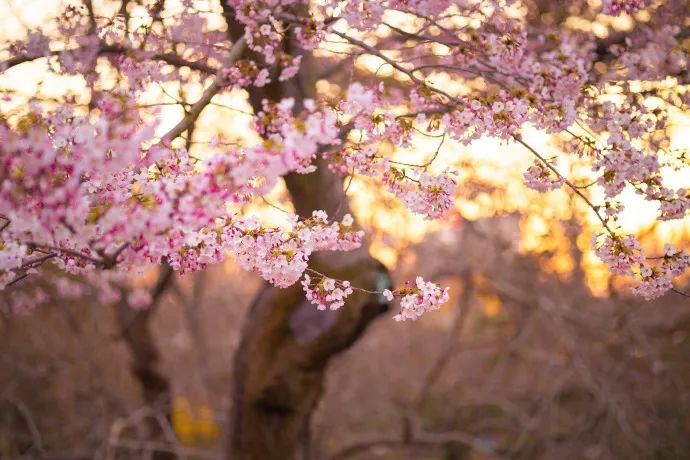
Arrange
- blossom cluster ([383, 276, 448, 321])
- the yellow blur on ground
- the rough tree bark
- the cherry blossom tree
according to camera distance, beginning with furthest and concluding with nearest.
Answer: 1. the yellow blur on ground
2. the rough tree bark
3. blossom cluster ([383, 276, 448, 321])
4. the cherry blossom tree

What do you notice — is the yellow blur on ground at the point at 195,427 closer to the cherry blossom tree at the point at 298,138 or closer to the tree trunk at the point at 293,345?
the tree trunk at the point at 293,345

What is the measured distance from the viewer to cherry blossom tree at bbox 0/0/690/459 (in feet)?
6.12

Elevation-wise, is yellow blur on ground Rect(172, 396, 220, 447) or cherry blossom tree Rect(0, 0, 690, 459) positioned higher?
cherry blossom tree Rect(0, 0, 690, 459)

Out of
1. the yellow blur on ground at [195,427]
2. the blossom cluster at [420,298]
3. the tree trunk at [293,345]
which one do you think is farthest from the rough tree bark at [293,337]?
the yellow blur on ground at [195,427]

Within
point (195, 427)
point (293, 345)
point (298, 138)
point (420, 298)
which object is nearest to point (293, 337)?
point (293, 345)

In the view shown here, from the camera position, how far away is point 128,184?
2.46 metres

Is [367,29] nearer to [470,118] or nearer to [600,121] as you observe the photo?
[470,118]

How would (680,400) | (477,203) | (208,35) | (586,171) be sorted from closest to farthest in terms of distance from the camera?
(208,35)
(586,171)
(680,400)
(477,203)

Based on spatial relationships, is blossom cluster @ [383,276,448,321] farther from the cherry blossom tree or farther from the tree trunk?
the tree trunk

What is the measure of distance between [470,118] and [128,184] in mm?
1404

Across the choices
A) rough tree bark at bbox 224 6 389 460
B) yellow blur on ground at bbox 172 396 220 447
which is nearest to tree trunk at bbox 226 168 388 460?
rough tree bark at bbox 224 6 389 460

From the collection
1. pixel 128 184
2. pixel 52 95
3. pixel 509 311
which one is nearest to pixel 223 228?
pixel 128 184

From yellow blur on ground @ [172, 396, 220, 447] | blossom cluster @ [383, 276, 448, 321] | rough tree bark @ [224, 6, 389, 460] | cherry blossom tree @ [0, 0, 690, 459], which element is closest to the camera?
cherry blossom tree @ [0, 0, 690, 459]

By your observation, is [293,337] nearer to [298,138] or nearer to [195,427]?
[298,138]
